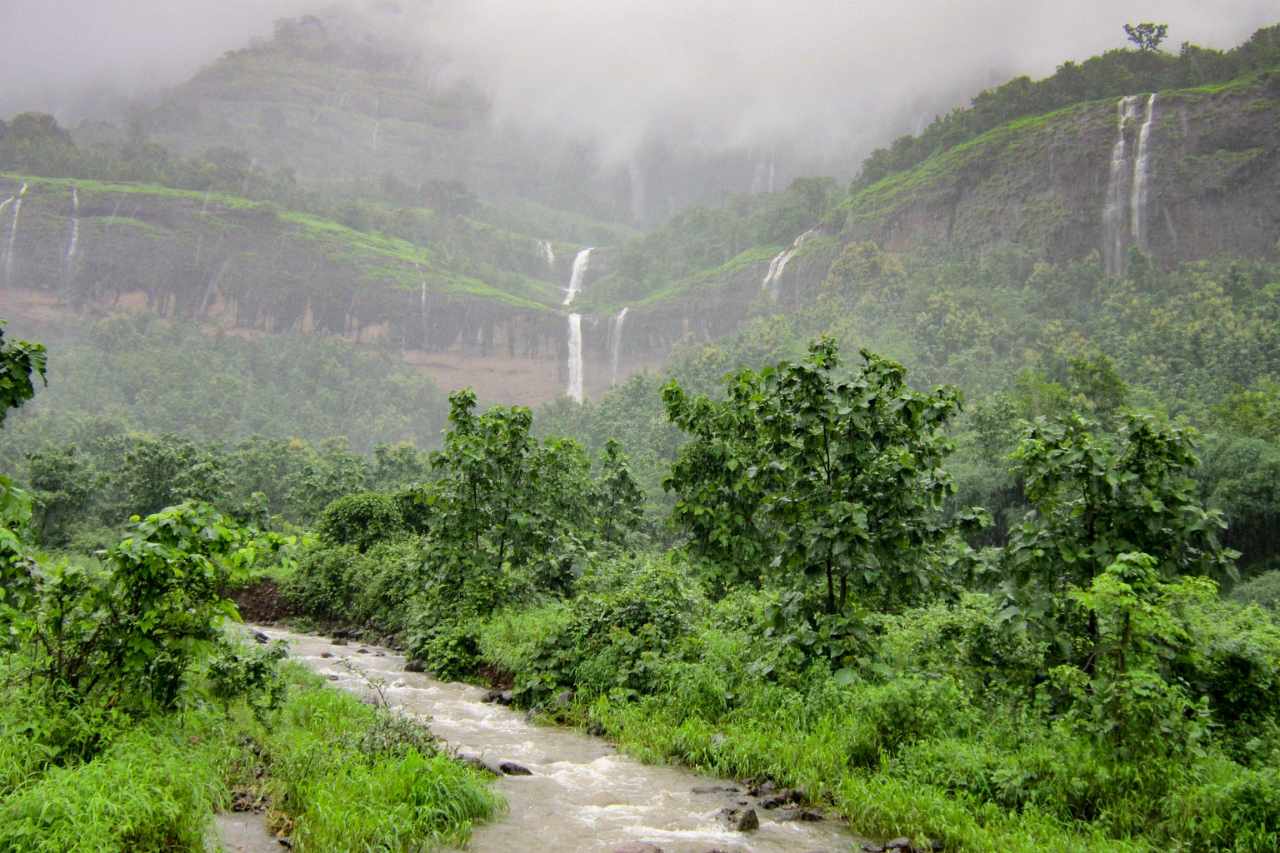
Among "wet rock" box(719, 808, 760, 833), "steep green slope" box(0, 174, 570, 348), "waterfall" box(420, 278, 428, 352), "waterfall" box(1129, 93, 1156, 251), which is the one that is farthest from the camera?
"waterfall" box(420, 278, 428, 352)

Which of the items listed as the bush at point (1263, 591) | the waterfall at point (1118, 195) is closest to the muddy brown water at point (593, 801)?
the bush at point (1263, 591)

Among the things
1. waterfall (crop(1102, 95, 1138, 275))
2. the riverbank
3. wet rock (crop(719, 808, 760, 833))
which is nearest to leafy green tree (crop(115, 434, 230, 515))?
the riverbank

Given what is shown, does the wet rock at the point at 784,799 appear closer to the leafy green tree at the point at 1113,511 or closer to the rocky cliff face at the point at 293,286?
the leafy green tree at the point at 1113,511

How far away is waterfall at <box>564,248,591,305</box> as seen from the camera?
465ft

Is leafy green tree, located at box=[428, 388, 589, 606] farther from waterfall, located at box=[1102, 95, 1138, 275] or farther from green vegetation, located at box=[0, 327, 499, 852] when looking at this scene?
waterfall, located at box=[1102, 95, 1138, 275]

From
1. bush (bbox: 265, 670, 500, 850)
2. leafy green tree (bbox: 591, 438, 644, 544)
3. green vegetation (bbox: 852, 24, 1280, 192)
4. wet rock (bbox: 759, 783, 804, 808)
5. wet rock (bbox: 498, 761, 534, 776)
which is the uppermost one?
green vegetation (bbox: 852, 24, 1280, 192)

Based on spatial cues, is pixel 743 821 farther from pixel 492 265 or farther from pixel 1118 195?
pixel 492 265

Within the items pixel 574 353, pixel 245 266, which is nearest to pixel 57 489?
pixel 574 353

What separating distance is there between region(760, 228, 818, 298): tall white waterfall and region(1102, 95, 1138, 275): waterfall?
31810 mm

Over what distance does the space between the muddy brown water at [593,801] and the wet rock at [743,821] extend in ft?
0.16

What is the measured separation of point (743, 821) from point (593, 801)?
1.35 metres

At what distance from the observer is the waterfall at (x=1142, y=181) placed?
70.9 m

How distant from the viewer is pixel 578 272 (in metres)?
151

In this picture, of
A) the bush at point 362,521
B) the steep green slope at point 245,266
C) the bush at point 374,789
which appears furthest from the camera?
the steep green slope at point 245,266
